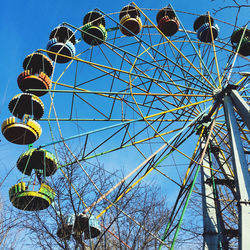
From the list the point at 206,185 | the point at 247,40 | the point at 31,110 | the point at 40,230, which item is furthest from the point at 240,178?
the point at 247,40

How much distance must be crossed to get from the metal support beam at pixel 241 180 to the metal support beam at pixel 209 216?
4.42ft

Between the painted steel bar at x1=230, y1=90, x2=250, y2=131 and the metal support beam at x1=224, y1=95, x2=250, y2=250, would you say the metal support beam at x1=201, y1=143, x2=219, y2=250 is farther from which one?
the painted steel bar at x1=230, y1=90, x2=250, y2=131

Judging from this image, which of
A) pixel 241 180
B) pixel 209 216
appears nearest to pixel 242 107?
pixel 241 180

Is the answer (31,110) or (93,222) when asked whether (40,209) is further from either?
(31,110)

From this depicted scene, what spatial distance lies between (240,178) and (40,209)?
4.85 meters

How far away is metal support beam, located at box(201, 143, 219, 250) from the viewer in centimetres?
818

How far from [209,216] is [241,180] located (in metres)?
2.13

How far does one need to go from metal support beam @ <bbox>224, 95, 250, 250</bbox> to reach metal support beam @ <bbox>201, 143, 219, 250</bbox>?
1346 mm

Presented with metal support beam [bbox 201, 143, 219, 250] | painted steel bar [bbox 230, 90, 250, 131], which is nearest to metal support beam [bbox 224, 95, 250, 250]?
painted steel bar [bbox 230, 90, 250, 131]

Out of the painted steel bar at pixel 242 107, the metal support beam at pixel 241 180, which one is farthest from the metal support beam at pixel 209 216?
the painted steel bar at pixel 242 107

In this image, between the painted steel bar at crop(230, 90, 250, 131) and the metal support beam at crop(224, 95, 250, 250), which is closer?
the metal support beam at crop(224, 95, 250, 250)

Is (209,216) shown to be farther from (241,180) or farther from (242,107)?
(242,107)

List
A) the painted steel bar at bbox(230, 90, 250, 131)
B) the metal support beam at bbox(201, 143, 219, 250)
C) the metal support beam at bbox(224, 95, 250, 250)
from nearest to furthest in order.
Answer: the metal support beam at bbox(224, 95, 250, 250), the painted steel bar at bbox(230, 90, 250, 131), the metal support beam at bbox(201, 143, 219, 250)

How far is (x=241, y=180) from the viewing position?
6.95m
